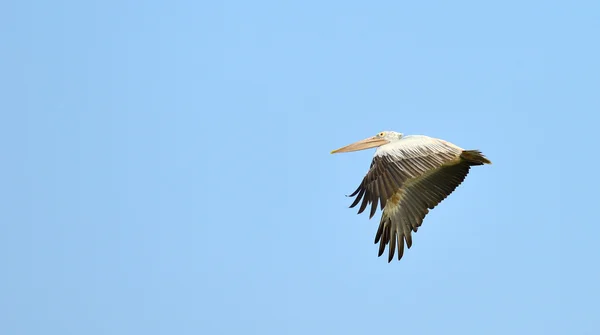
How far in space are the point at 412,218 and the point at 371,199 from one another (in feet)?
6.41

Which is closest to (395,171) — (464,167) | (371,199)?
(371,199)

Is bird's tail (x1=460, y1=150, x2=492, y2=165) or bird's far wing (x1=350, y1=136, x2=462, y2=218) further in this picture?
bird's tail (x1=460, y1=150, x2=492, y2=165)

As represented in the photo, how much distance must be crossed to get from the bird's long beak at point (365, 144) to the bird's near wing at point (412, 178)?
1.67m

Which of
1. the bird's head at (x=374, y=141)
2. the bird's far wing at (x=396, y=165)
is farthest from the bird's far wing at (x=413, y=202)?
the bird's head at (x=374, y=141)

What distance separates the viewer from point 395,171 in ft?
68.5

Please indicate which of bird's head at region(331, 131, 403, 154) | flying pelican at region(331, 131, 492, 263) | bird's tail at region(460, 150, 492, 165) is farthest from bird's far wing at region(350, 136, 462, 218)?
bird's head at region(331, 131, 403, 154)

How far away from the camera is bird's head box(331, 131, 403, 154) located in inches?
931

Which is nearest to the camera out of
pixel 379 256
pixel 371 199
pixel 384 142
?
pixel 371 199

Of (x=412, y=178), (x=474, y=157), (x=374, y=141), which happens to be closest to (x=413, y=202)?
(x=412, y=178)

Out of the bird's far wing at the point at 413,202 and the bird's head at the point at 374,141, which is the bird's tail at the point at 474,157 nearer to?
the bird's far wing at the point at 413,202

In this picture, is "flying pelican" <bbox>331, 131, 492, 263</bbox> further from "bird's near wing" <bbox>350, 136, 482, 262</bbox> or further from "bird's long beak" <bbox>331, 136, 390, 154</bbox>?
"bird's long beak" <bbox>331, 136, 390, 154</bbox>

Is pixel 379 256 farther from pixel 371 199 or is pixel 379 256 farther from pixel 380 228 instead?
pixel 371 199

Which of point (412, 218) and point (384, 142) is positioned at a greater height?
point (384, 142)

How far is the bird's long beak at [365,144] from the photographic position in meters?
23.9
